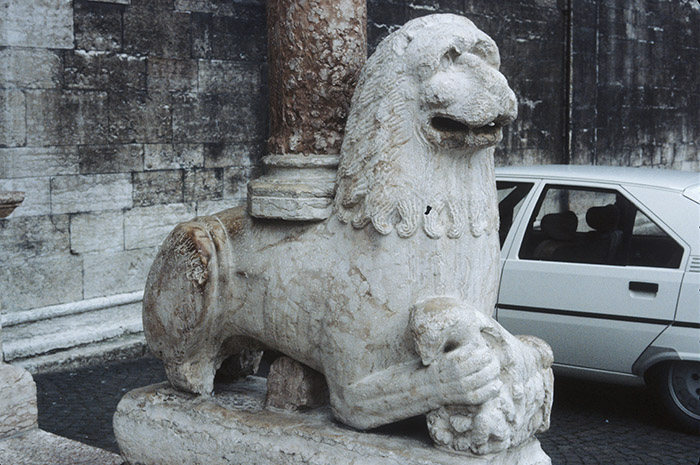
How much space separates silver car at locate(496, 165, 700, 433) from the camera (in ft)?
16.7

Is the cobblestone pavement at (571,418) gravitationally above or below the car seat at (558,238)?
below

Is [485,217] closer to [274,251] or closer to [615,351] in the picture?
[274,251]

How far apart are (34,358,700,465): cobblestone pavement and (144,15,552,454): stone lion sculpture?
82.2 inches

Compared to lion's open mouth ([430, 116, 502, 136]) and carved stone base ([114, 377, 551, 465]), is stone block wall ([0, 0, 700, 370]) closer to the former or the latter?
carved stone base ([114, 377, 551, 465])

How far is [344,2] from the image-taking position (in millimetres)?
3291

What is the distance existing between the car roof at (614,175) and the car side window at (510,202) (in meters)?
0.07

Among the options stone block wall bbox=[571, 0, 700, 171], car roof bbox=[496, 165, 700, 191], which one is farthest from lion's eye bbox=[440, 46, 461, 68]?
stone block wall bbox=[571, 0, 700, 171]

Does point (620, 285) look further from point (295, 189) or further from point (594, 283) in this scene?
point (295, 189)

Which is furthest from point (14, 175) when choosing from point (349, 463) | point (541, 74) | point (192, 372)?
point (541, 74)

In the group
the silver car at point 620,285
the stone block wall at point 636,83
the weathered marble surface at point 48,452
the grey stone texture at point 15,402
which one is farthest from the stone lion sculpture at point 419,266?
the stone block wall at point 636,83

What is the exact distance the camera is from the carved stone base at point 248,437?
290cm

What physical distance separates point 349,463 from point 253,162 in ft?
16.3

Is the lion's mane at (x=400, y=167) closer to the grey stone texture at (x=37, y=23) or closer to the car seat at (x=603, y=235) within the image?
the car seat at (x=603, y=235)

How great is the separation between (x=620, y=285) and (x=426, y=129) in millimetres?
2676
